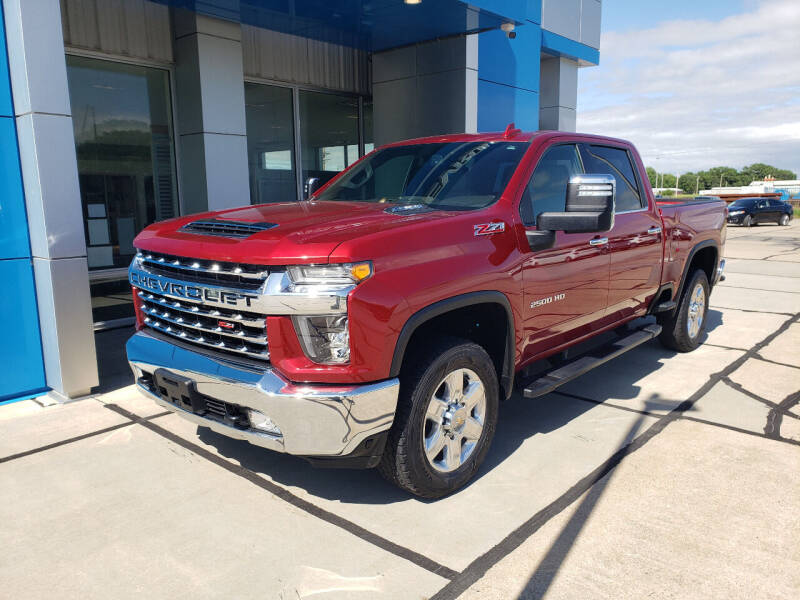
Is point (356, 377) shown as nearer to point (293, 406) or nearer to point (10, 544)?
point (293, 406)

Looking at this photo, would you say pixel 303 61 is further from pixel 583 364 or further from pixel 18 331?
pixel 583 364

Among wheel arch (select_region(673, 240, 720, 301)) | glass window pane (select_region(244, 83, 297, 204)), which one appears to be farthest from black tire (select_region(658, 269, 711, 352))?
glass window pane (select_region(244, 83, 297, 204))

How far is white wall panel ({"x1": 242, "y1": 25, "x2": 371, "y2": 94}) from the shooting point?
9.56 metres

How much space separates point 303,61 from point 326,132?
51.9 inches

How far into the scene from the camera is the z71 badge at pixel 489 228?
11.3 ft

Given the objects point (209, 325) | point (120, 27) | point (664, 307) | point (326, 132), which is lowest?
point (664, 307)

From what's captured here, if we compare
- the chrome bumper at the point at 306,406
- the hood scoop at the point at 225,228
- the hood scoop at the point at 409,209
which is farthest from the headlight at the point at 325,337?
the hood scoop at the point at 409,209

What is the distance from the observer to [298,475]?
3.76m

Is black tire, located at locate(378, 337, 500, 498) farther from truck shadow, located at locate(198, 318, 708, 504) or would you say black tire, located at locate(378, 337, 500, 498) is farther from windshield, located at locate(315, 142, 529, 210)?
windshield, located at locate(315, 142, 529, 210)

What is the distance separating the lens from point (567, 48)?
15.8m

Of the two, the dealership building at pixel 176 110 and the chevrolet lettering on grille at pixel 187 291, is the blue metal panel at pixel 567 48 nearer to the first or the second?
the dealership building at pixel 176 110

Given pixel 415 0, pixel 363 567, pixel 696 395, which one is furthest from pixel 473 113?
pixel 363 567

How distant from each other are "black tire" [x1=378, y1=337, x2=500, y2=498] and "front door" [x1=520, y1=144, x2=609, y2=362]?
0.61m

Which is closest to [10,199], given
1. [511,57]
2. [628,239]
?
[628,239]
